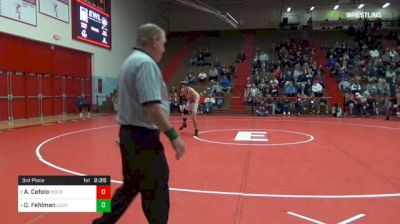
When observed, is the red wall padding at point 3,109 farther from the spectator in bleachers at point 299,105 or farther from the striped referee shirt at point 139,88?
the striped referee shirt at point 139,88

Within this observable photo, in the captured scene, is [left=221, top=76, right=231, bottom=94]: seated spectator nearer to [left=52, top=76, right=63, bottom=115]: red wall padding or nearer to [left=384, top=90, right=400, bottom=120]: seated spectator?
[left=384, top=90, right=400, bottom=120]: seated spectator

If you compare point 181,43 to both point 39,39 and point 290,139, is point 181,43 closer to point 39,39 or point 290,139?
point 39,39

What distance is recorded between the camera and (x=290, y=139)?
11.2 meters

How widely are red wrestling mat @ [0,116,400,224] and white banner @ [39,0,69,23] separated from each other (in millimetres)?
7319

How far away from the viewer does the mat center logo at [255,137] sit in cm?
1054

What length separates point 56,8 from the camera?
1838 cm

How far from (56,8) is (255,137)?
465 inches

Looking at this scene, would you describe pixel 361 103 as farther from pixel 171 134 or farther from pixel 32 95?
pixel 171 134

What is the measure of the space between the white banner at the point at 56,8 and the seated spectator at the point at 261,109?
10.6 metres

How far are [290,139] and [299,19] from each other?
29.4m

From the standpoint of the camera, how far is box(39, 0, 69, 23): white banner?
17.5m

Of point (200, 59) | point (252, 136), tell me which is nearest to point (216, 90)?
point (200, 59)
